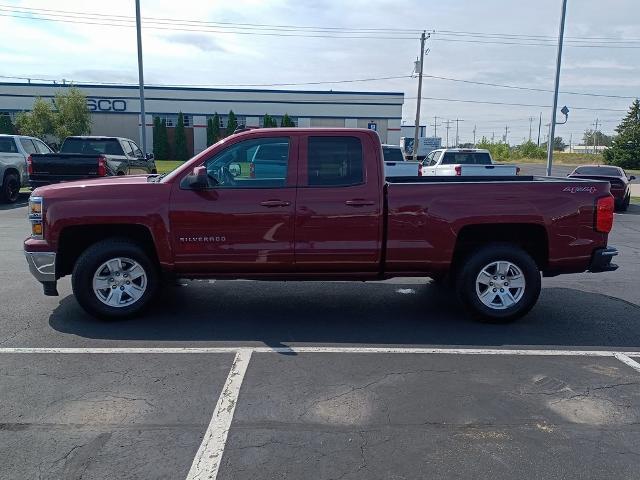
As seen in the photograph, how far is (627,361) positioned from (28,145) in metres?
17.9

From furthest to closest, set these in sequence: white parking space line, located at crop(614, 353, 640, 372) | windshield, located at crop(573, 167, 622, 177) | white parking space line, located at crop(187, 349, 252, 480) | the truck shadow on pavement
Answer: windshield, located at crop(573, 167, 622, 177) → the truck shadow on pavement → white parking space line, located at crop(614, 353, 640, 372) → white parking space line, located at crop(187, 349, 252, 480)

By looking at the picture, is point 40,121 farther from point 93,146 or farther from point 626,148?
point 626,148

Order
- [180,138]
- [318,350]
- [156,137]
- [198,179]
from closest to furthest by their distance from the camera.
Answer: [318,350] → [198,179] → [180,138] → [156,137]

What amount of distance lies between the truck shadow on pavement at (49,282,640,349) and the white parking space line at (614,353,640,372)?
0.25 m

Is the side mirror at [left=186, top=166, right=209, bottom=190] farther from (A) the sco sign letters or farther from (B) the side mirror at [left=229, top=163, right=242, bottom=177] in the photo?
(A) the sco sign letters

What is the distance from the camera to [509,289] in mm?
6219

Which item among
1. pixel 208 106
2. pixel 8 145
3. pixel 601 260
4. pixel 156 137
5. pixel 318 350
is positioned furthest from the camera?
pixel 208 106

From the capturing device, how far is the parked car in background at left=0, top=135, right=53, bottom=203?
16.5 m

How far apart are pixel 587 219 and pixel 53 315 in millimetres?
5759

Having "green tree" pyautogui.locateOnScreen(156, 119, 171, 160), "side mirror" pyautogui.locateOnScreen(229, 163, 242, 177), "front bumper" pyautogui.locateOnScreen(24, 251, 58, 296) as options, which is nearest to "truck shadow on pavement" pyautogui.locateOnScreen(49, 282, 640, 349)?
"front bumper" pyautogui.locateOnScreen(24, 251, 58, 296)

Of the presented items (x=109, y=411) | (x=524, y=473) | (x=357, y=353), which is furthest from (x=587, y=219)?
(x=109, y=411)

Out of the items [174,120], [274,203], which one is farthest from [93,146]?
[174,120]

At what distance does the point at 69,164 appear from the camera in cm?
1396

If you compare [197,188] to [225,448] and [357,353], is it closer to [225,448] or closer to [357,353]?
[357,353]
